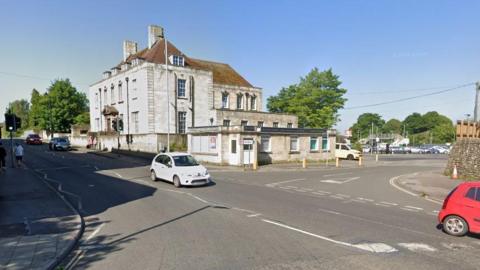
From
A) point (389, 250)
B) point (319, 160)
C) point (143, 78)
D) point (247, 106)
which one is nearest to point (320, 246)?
point (389, 250)

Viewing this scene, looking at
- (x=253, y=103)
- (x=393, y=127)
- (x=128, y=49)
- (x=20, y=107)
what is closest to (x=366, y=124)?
(x=393, y=127)

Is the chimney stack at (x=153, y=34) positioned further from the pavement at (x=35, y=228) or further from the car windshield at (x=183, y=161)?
the pavement at (x=35, y=228)

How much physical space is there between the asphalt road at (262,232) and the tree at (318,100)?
128ft

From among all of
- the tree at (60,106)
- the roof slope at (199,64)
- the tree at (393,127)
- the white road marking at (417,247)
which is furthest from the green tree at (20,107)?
the tree at (393,127)

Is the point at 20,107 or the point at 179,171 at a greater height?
Result: the point at 20,107

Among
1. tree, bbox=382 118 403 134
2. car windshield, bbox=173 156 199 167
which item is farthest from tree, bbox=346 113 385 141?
car windshield, bbox=173 156 199 167

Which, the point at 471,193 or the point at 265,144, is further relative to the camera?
the point at 265,144

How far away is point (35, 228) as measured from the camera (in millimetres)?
7699

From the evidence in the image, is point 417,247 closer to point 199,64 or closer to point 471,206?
point 471,206

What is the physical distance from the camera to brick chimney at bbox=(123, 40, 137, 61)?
4938 cm

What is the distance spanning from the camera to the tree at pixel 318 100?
51656 mm

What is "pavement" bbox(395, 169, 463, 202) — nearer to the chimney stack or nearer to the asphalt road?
the asphalt road

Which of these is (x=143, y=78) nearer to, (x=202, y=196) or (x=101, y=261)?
(x=202, y=196)

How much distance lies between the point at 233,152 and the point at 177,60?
19.8 meters
